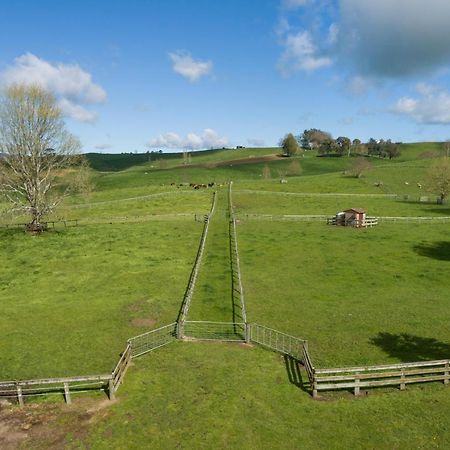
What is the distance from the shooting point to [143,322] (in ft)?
97.3

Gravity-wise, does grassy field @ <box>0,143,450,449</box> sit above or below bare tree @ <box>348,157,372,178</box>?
below

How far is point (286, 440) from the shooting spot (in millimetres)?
17375

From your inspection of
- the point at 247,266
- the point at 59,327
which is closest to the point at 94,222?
the point at 247,266

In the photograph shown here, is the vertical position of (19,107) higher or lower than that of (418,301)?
higher

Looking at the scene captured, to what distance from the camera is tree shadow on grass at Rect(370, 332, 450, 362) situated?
2450cm

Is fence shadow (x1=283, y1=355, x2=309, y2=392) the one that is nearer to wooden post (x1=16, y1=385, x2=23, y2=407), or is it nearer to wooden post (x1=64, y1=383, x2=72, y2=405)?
wooden post (x1=64, y1=383, x2=72, y2=405)

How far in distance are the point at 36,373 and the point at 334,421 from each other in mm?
15976

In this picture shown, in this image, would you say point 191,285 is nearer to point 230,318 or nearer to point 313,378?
point 230,318

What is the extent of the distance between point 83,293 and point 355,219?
4266 centimetres

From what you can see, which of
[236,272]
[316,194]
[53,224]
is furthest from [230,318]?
[316,194]

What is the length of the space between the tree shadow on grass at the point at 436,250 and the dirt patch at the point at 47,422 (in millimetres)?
39756

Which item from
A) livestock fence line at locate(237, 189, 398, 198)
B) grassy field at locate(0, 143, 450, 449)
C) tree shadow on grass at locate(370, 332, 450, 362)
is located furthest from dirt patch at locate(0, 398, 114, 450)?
livestock fence line at locate(237, 189, 398, 198)

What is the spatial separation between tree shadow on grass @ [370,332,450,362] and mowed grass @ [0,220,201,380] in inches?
571

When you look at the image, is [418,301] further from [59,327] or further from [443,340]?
[59,327]
